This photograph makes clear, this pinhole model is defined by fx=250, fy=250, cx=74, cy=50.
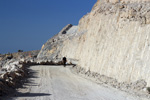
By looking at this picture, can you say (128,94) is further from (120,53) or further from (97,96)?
(120,53)

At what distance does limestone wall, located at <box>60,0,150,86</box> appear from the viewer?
1644 centimetres

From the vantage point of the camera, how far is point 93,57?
25656mm

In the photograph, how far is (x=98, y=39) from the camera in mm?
25922

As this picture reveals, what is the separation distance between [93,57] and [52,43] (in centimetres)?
3124

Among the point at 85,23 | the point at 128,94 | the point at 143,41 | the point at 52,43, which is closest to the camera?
the point at 128,94

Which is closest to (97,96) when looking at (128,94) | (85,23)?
(128,94)

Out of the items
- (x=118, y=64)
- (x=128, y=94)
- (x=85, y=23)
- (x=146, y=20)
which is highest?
(x=85, y=23)

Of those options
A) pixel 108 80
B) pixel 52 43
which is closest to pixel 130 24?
pixel 108 80

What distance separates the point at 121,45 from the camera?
19.7 meters

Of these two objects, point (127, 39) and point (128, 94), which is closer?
point (128, 94)

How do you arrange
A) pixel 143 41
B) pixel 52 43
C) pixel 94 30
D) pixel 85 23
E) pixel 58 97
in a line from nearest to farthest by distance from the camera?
1. pixel 58 97
2. pixel 143 41
3. pixel 94 30
4. pixel 85 23
5. pixel 52 43

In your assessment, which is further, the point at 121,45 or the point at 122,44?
the point at 121,45

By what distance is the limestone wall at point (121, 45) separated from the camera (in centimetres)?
1644

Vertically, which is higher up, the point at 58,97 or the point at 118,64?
the point at 118,64
